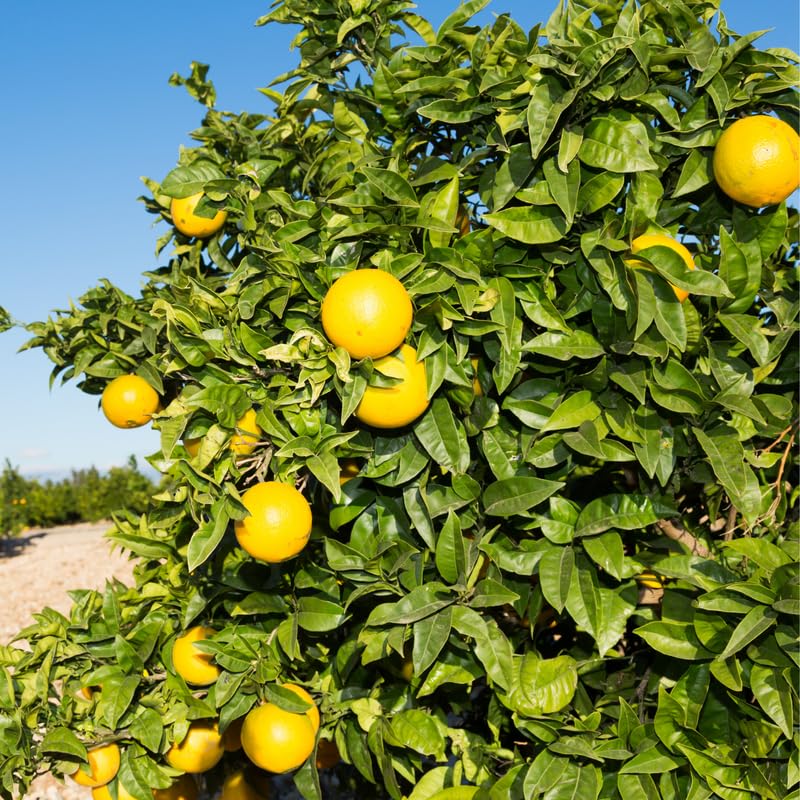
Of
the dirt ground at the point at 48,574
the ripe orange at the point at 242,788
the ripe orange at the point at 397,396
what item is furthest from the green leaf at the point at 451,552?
the dirt ground at the point at 48,574

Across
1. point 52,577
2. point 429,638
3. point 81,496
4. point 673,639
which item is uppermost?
point 81,496

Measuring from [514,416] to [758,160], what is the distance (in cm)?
71

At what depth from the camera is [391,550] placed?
159 centimetres

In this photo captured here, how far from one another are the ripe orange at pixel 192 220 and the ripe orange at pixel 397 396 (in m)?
0.89

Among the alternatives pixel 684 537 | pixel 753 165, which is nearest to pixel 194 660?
pixel 684 537

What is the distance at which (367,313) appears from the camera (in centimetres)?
136

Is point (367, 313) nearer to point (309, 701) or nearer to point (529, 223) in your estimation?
point (529, 223)

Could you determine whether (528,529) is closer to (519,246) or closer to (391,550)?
(391,550)

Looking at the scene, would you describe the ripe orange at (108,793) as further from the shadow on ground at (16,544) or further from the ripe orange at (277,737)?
the shadow on ground at (16,544)

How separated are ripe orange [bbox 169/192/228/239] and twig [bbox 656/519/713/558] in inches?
57.6

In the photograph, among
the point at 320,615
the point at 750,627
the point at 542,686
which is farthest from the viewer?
the point at 320,615

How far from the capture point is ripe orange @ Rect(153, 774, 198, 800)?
2.27 metres

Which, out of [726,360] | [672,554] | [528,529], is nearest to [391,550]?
[528,529]

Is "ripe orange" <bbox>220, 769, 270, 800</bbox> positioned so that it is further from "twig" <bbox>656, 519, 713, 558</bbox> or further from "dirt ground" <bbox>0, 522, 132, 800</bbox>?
"dirt ground" <bbox>0, 522, 132, 800</bbox>
